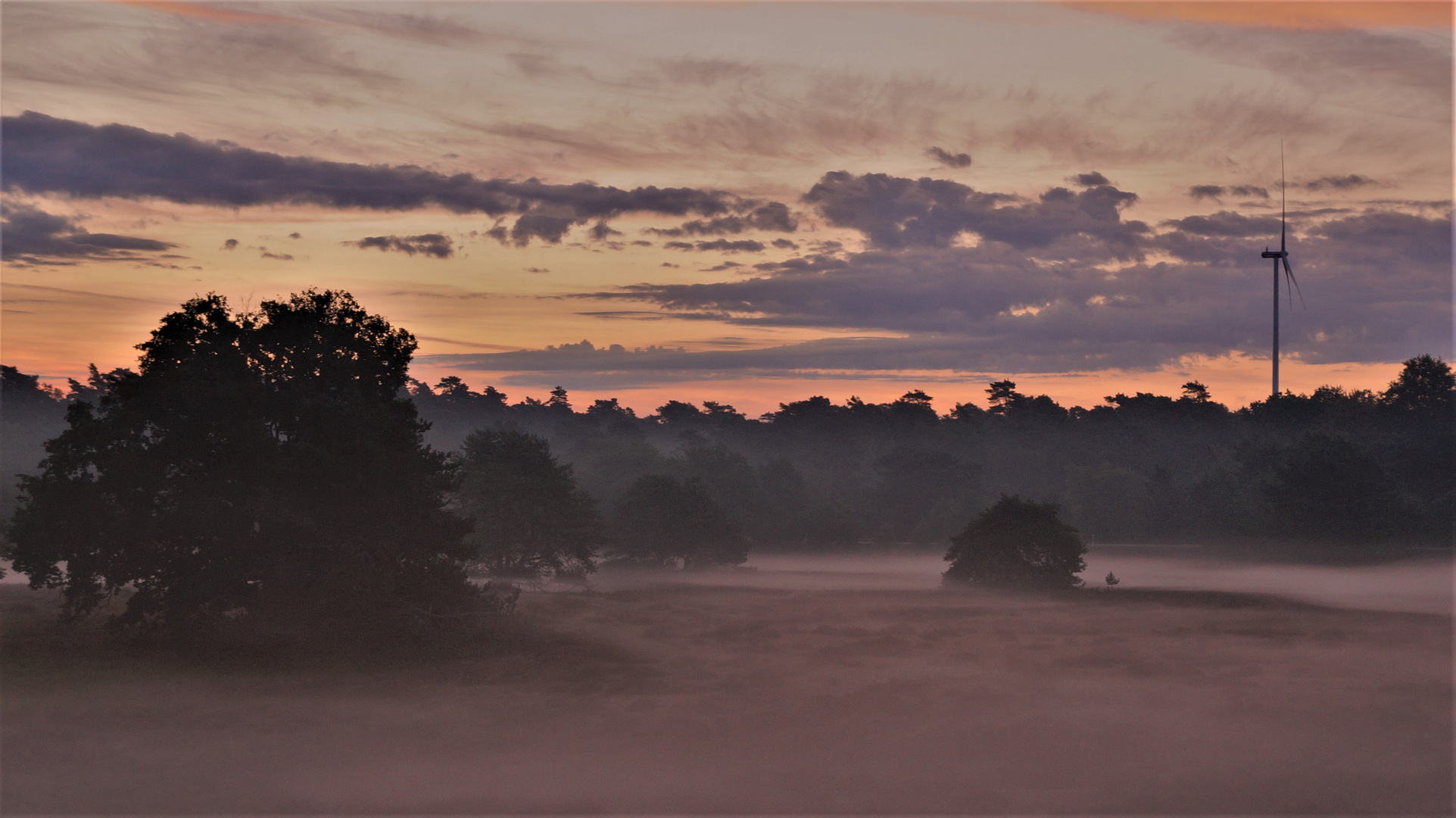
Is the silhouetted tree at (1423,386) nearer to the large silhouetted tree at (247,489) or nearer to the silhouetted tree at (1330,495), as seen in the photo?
the silhouetted tree at (1330,495)

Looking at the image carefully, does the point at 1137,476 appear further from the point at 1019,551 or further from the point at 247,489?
the point at 247,489

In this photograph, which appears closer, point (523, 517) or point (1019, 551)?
point (1019, 551)

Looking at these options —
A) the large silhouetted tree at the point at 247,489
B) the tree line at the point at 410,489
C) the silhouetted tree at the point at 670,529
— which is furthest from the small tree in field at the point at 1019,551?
the large silhouetted tree at the point at 247,489

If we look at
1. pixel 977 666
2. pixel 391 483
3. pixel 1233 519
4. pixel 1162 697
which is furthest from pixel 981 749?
pixel 1233 519

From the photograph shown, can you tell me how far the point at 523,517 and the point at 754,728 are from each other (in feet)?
151

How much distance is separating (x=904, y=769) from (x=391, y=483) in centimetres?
2162

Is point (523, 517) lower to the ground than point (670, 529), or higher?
higher

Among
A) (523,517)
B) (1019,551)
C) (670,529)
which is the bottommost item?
(670,529)

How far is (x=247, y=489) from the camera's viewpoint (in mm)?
36906

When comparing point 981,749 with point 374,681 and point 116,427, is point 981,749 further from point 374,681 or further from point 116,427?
point 116,427

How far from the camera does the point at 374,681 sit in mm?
33875

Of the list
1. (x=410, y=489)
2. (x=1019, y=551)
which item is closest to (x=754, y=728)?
(x=410, y=489)

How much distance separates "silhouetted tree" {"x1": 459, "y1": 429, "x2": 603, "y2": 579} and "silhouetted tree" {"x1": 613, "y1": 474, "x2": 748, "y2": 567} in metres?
19.5

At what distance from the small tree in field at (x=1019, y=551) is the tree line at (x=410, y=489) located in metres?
1.44
